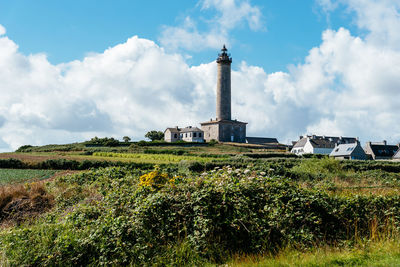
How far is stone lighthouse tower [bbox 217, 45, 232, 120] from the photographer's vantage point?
3007 inches

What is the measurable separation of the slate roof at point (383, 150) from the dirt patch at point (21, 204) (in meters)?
67.7

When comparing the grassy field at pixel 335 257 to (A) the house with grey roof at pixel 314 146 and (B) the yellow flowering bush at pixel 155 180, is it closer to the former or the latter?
(B) the yellow flowering bush at pixel 155 180

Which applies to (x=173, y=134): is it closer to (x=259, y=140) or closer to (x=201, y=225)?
(x=259, y=140)

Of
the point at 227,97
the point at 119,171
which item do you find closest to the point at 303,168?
the point at 119,171

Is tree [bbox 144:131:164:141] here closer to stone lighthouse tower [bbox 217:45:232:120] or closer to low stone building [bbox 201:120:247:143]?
low stone building [bbox 201:120:247:143]

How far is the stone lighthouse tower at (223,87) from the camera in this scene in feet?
251

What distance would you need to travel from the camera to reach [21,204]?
1247cm

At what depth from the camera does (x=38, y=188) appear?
1402 cm

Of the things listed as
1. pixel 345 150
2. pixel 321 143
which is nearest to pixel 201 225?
pixel 345 150

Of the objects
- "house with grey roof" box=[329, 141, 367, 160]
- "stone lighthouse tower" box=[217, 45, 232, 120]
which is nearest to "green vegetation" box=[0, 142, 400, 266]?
"house with grey roof" box=[329, 141, 367, 160]

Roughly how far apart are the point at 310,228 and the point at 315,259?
1777mm

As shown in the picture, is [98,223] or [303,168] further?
[303,168]

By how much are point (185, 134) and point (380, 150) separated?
43294 millimetres

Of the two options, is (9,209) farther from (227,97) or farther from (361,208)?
(227,97)
